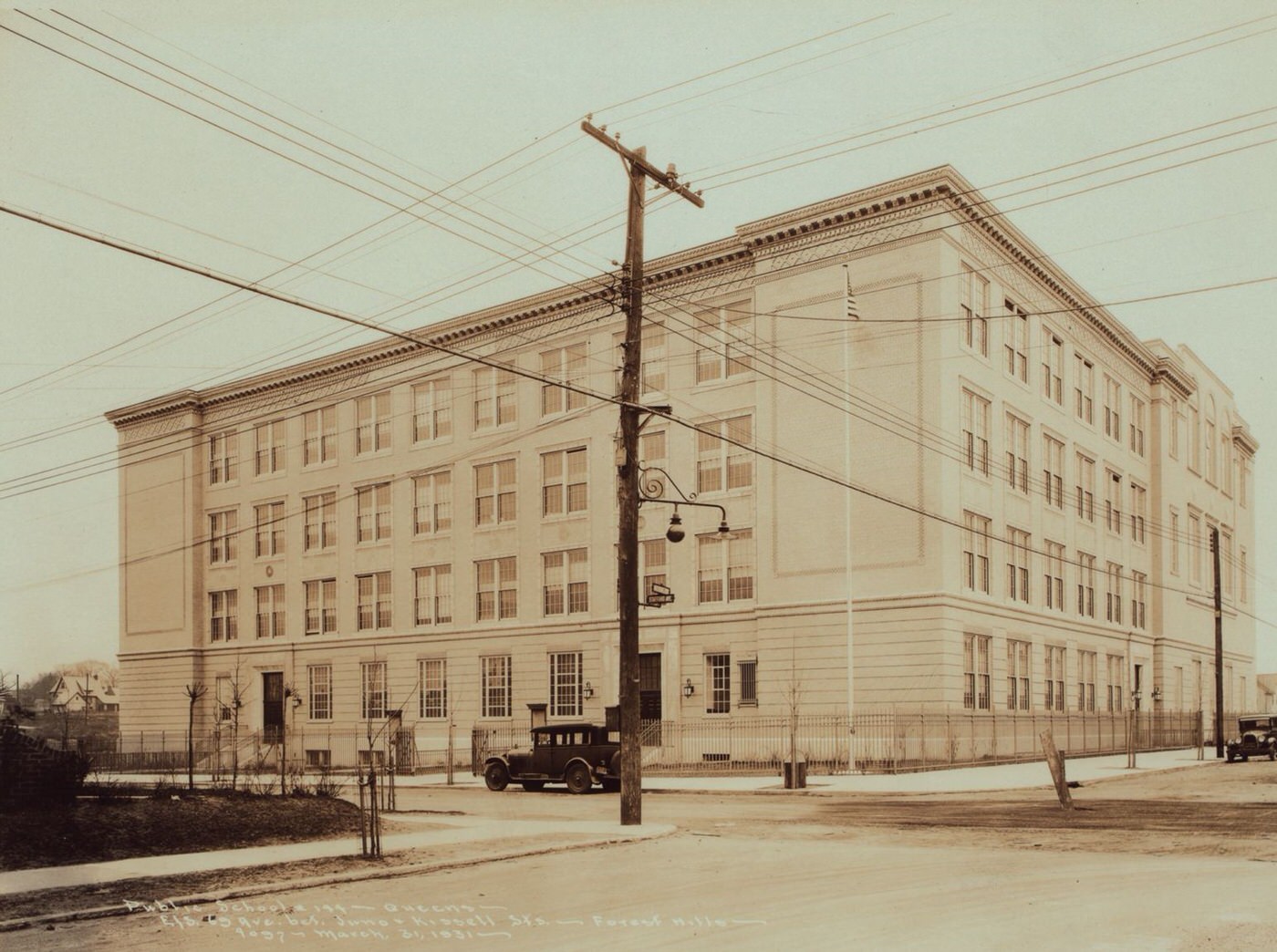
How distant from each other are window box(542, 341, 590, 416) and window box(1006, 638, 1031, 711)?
1980 centimetres

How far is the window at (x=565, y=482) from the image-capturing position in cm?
5434

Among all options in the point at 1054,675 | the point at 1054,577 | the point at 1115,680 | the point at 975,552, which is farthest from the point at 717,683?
the point at 1115,680

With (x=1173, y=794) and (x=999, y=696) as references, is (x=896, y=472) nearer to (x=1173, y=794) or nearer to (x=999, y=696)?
(x=999, y=696)

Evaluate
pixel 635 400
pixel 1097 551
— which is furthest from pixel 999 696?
pixel 635 400

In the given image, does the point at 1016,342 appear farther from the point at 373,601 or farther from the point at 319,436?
the point at 319,436

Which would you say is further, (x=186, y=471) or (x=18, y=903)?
(x=186, y=471)

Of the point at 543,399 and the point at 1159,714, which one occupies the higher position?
the point at 543,399

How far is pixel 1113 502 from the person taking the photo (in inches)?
2399

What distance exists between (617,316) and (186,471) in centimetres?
2905

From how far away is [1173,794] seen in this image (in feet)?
93.8

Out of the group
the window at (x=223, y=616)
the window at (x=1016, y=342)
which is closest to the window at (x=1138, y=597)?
the window at (x=1016, y=342)

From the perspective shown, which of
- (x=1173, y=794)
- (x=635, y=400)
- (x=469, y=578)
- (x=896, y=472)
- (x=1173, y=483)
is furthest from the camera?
(x=1173, y=483)

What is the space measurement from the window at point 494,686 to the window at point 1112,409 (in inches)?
1171

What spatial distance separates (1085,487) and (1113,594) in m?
6.36
